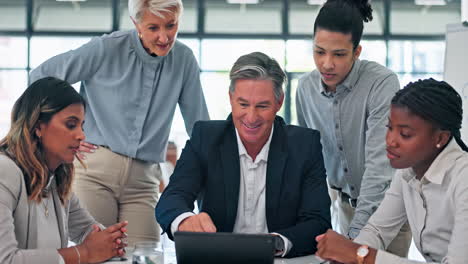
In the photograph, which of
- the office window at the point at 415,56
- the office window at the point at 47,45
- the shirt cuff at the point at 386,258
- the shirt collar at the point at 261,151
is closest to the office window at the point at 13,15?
the office window at the point at 47,45

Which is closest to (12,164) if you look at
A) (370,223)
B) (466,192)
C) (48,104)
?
(48,104)

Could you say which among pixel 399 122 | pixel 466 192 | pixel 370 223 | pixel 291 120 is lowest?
pixel 291 120

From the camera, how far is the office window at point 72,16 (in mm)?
10656

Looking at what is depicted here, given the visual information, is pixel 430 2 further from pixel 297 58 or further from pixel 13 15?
pixel 13 15

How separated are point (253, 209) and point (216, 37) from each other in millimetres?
8419

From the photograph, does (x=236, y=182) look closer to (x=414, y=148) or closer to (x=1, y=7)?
(x=414, y=148)

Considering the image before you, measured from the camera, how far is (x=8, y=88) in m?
11.1

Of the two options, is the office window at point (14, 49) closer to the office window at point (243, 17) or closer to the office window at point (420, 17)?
the office window at point (243, 17)

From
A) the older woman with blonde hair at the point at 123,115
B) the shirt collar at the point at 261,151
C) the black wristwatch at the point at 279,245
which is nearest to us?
the black wristwatch at the point at 279,245

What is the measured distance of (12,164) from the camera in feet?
7.11

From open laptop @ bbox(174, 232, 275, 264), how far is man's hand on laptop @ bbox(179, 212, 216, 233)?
0.25 meters

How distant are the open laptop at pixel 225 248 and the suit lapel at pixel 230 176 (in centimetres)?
57

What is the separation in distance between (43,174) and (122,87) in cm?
94

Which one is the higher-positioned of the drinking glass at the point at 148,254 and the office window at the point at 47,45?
the drinking glass at the point at 148,254
